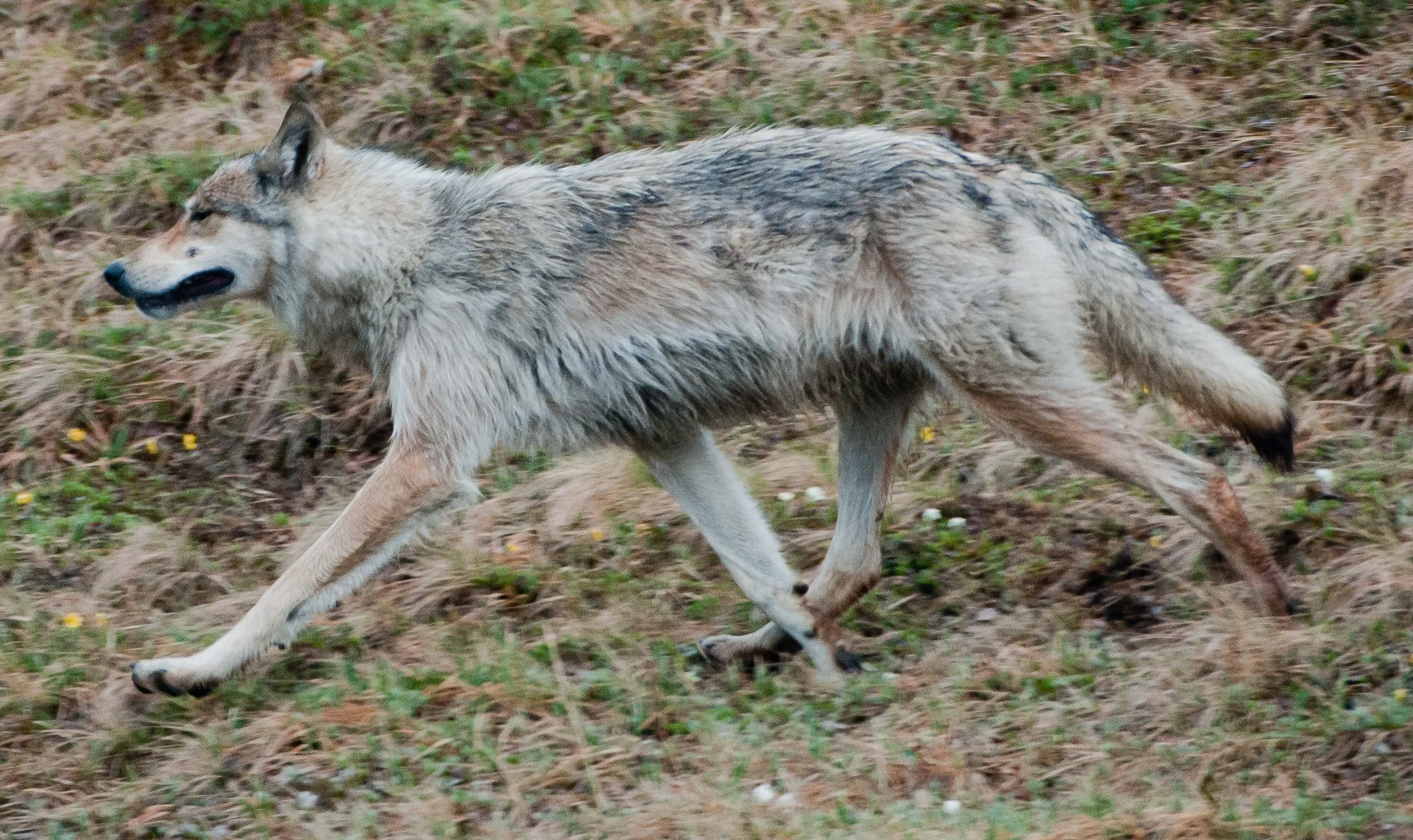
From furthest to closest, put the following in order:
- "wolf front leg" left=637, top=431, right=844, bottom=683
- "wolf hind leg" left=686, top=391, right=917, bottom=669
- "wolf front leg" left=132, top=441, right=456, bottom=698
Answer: "wolf hind leg" left=686, top=391, right=917, bottom=669 < "wolf front leg" left=637, top=431, right=844, bottom=683 < "wolf front leg" left=132, top=441, right=456, bottom=698

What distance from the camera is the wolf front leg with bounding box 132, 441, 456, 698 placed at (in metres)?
4.97

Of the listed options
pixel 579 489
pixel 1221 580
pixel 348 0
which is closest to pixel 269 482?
pixel 579 489

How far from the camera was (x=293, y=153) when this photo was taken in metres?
5.34

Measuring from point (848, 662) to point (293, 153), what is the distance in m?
2.67

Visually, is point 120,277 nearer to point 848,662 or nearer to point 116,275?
point 116,275

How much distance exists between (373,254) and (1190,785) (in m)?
3.19

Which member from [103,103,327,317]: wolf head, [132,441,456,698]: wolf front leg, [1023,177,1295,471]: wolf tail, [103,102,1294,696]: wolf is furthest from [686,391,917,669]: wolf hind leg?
[103,103,327,317]: wolf head

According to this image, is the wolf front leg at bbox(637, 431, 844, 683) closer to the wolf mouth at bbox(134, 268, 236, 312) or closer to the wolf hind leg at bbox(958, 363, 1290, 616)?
the wolf hind leg at bbox(958, 363, 1290, 616)

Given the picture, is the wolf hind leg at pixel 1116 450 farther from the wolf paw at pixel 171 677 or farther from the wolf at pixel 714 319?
the wolf paw at pixel 171 677

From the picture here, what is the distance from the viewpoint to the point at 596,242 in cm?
519

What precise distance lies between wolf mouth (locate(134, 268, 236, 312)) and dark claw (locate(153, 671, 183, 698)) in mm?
1327

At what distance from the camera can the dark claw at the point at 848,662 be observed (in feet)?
17.1

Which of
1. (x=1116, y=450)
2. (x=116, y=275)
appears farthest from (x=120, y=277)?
(x=1116, y=450)

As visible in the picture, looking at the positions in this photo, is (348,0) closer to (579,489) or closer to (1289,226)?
(579,489)
